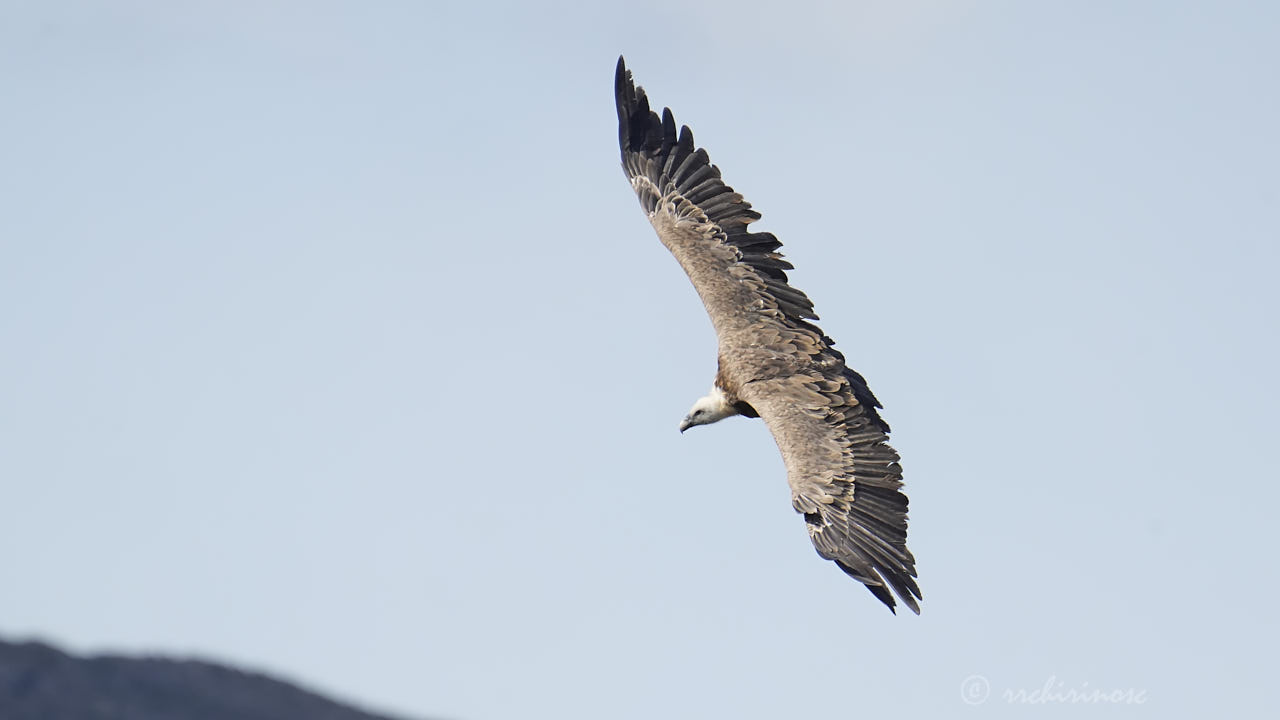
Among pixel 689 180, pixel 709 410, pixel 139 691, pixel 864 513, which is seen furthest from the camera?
pixel 139 691

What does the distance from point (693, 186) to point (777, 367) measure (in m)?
2.99

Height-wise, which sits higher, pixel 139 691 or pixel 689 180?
pixel 689 180

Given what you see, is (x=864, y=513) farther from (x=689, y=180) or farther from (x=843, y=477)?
(x=689, y=180)

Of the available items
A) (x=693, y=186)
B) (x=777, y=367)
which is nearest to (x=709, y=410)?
(x=777, y=367)

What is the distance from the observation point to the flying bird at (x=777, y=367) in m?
19.1

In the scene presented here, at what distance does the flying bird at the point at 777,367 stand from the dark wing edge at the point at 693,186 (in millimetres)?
12

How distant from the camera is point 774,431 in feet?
65.9

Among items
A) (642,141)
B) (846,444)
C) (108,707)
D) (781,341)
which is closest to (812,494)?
(846,444)

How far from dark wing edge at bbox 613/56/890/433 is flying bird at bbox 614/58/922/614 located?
1 cm

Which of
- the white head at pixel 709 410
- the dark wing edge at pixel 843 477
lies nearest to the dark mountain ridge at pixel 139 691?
the white head at pixel 709 410

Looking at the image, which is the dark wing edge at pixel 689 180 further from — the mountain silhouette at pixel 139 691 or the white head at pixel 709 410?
the mountain silhouette at pixel 139 691

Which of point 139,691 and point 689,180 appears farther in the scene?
point 139,691

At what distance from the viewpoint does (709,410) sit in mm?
21938

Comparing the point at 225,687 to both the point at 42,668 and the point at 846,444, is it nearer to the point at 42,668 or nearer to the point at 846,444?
the point at 42,668
